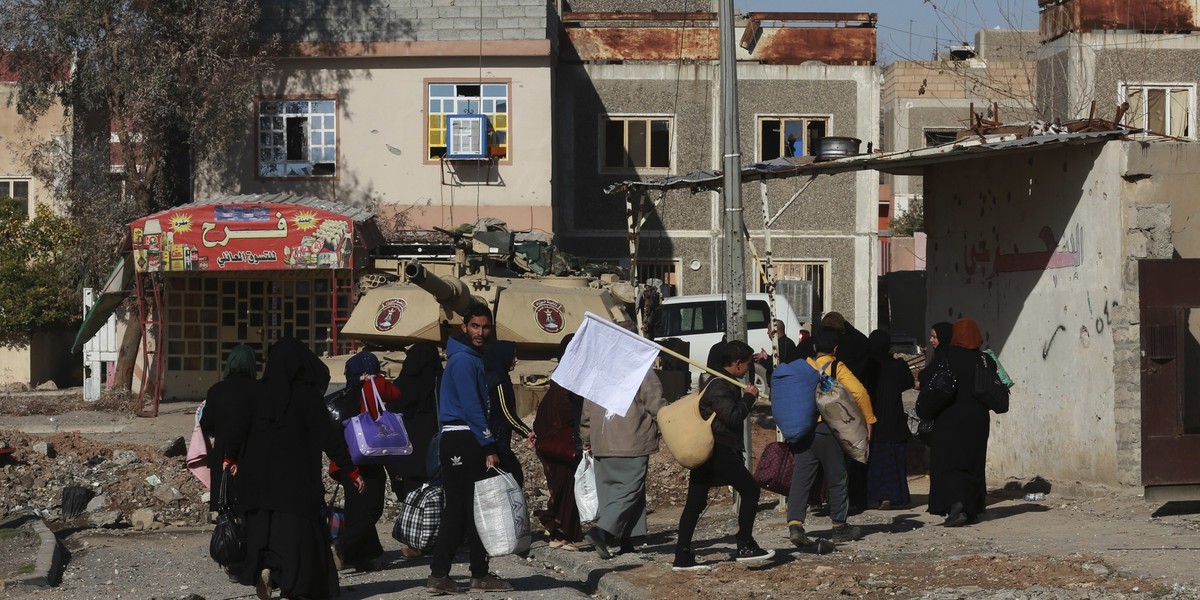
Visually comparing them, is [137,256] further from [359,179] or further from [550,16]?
[550,16]

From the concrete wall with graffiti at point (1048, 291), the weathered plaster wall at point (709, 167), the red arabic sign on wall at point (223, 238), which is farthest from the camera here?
the weathered plaster wall at point (709, 167)

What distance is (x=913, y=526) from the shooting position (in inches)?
439

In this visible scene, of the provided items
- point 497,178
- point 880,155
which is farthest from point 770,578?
point 497,178

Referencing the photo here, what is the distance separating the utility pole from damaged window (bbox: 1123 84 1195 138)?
1845cm

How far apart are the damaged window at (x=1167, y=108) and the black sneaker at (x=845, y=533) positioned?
772 inches

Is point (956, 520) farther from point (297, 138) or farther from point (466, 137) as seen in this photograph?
point (297, 138)

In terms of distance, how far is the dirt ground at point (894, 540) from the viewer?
848 centimetres

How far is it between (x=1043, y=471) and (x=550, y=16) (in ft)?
51.3

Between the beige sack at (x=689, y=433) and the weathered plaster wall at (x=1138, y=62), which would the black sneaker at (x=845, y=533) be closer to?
the beige sack at (x=689, y=433)

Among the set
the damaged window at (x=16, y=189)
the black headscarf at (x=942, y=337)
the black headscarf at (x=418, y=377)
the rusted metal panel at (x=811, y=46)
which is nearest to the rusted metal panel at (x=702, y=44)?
the rusted metal panel at (x=811, y=46)

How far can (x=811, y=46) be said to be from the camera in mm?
28219

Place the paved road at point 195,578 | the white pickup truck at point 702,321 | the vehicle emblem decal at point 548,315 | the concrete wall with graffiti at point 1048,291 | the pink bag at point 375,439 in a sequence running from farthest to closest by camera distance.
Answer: the white pickup truck at point 702,321 → the vehicle emblem decal at point 548,315 → the concrete wall with graffiti at point 1048,291 → the pink bag at point 375,439 → the paved road at point 195,578

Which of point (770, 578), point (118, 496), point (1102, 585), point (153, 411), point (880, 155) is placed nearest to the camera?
point (1102, 585)

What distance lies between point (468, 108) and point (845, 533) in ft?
55.8
